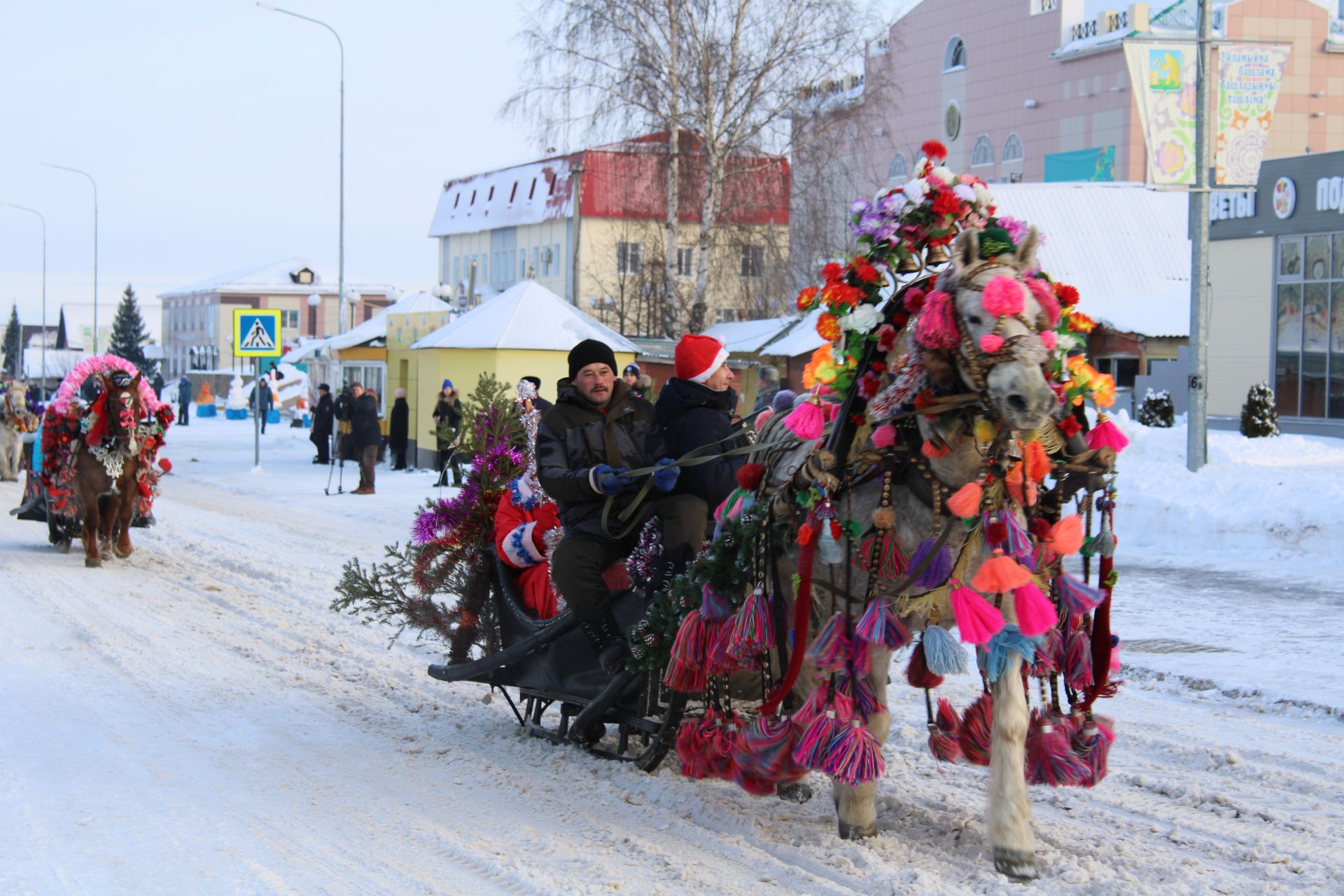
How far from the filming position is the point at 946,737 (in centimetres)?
Answer: 528

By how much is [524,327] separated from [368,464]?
3.97m

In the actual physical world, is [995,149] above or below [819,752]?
above

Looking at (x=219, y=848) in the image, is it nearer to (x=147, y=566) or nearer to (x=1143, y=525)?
(x=147, y=566)

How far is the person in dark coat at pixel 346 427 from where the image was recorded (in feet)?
71.8

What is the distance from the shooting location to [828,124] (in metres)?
28.9

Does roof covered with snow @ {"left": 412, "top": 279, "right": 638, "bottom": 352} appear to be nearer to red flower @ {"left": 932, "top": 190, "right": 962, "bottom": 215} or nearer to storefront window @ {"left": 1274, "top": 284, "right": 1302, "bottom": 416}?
storefront window @ {"left": 1274, "top": 284, "right": 1302, "bottom": 416}

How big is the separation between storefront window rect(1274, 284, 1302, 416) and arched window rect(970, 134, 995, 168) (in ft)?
80.7

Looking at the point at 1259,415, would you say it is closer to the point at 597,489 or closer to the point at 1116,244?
the point at 1116,244

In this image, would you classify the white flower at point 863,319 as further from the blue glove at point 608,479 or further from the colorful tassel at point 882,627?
the blue glove at point 608,479

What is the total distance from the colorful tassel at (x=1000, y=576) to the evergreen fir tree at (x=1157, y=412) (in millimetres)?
20860

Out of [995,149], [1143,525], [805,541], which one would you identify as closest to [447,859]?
[805,541]

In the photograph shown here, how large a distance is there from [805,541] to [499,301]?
20.0 m

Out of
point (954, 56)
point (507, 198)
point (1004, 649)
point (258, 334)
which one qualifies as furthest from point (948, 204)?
point (507, 198)

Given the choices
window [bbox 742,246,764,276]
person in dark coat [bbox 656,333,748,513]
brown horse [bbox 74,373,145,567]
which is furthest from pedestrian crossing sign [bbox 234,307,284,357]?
person in dark coat [bbox 656,333,748,513]
